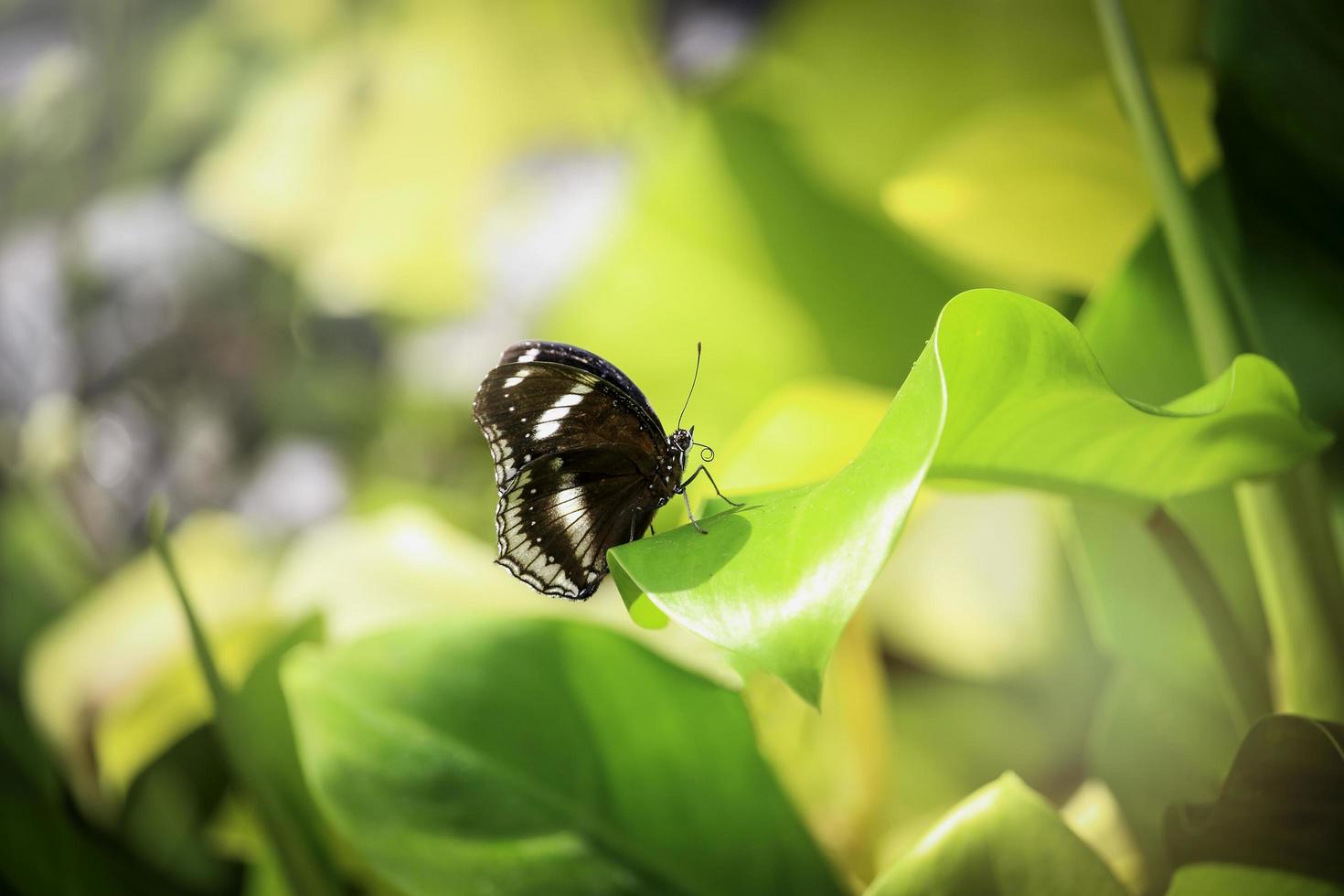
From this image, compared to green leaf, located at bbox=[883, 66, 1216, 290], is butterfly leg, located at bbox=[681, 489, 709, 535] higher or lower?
lower

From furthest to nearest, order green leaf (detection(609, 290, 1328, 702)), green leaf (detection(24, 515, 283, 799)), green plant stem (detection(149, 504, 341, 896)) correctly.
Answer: green leaf (detection(24, 515, 283, 799)) < green plant stem (detection(149, 504, 341, 896)) < green leaf (detection(609, 290, 1328, 702))

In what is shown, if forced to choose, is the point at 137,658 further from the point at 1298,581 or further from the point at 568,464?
the point at 1298,581

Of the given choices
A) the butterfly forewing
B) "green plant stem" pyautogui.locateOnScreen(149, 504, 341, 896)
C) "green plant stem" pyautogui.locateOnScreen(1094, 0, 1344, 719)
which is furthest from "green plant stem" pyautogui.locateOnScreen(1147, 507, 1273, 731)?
"green plant stem" pyautogui.locateOnScreen(149, 504, 341, 896)

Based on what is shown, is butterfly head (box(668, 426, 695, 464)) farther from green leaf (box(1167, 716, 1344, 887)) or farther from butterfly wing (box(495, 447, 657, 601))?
green leaf (box(1167, 716, 1344, 887))

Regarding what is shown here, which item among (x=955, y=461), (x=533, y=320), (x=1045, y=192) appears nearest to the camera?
(x=955, y=461)

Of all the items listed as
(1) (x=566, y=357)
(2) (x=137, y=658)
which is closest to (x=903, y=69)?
(1) (x=566, y=357)

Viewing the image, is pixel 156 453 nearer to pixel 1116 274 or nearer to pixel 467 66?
pixel 467 66

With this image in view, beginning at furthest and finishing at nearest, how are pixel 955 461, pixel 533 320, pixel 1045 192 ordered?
pixel 533 320 < pixel 1045 192 < pixel 955 461

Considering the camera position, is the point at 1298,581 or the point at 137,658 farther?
the point at 137,658

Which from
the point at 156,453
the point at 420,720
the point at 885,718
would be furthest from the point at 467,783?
the point at 156,453
